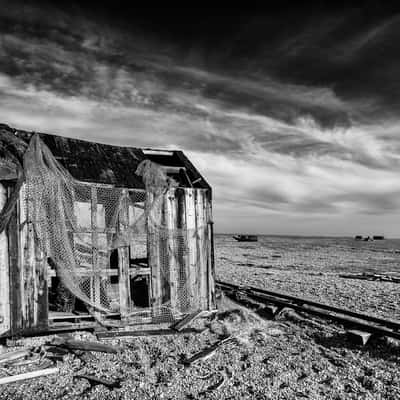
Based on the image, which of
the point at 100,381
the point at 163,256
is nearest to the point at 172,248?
the point at 163,256

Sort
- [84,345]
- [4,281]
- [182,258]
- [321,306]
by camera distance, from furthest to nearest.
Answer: [321,306], [182,258], [4,281], [84,345]

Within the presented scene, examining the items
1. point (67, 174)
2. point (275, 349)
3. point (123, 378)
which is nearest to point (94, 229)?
point (67, 174)

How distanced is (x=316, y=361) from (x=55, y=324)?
5870 millimetres

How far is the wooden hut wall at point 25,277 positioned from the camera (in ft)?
26.1

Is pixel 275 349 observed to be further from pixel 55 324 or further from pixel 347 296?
pixel 347 296

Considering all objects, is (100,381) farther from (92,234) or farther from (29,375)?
(92,234)

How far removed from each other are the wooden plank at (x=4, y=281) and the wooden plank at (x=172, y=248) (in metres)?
3.90

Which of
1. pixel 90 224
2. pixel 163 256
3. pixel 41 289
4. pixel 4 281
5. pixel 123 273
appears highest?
pixel 90 224

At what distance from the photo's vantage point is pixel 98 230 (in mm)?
9031

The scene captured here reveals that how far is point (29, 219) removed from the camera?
823cm

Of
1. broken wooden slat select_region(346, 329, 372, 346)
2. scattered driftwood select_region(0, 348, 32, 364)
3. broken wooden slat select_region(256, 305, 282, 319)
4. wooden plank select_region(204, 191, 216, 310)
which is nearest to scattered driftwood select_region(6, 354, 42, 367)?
scattered driftwood select_region(0, 348, 32, 364)

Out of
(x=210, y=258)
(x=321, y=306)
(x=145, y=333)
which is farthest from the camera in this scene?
(x=321, y=306)

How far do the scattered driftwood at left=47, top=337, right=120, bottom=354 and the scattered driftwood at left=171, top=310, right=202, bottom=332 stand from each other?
1823mm

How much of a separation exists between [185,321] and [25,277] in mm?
4039
